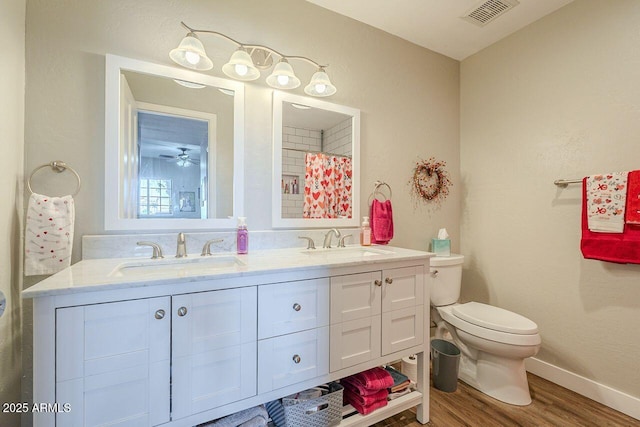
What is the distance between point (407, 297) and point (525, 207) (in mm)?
1313

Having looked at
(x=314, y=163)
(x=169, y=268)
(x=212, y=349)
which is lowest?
(x=212, y=349)

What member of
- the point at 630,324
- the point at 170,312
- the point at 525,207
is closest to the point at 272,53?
the point at 170,312

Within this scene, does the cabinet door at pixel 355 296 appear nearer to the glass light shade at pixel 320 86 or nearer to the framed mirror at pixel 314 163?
the framed mirror at pixel 314 163

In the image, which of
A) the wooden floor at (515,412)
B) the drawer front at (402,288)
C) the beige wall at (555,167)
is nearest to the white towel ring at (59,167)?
the drawer front at (402,288)

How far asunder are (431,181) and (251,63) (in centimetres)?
162

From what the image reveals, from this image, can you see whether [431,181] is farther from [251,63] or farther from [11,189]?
[11,189]

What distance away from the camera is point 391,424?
1522 mm

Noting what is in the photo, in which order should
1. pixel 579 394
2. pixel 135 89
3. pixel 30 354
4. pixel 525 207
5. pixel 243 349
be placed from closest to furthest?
pixel 243 349, pixel 30 354, pixel 135 89, pixel 579 394, pixel 525 207

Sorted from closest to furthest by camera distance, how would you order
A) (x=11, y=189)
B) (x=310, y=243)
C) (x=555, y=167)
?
(x=11, y=189) → (x=310, y=243) → (x=555, y=167)

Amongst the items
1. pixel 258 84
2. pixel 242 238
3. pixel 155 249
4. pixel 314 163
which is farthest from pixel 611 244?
pixel 155 249

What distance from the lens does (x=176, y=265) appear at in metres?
1.30

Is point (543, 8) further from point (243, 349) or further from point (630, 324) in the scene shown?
point (243, 349)

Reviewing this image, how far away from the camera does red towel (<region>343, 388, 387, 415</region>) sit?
1373 mm

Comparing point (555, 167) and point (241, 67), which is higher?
point (241, 67)
